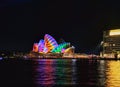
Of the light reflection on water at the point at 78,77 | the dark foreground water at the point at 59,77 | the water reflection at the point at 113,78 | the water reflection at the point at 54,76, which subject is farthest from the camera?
the water reflection at the point at 54,76

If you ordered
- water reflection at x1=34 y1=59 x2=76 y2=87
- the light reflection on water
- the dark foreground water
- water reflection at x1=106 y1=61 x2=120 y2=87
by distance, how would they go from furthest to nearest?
water reflection at x1=34 y1=59 x2=76 y2=87
the light reflection on water
the dark foreground water
water reflection at x1=106 y1=61 x2=120 y2=87

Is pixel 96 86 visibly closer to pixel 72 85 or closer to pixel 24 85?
pixel 72 85

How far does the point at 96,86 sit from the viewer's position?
3397 cm

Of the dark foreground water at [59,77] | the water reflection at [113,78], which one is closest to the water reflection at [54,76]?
the dark foreground water at [59,77]

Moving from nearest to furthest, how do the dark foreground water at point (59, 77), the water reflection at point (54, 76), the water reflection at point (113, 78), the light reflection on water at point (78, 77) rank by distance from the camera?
1. the water reflection at point (113, 78)
2. the dark foreground water at point (59, 77)
3. the light reflection on water at point (78, 77)
4. the water reflection at point (54, 76)

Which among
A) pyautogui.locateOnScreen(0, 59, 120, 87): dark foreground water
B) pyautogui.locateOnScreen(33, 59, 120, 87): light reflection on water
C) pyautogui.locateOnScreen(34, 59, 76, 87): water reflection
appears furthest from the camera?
pyautogui.locateOnScreen(34, 59, 76, 87): water reflection

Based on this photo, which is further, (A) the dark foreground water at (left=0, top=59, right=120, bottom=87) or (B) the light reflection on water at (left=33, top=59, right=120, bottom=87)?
(B) the light reflection on water at (left=33, top=59, right=120, bottom=87)

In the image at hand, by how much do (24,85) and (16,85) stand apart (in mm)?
716

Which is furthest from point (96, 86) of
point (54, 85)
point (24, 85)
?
point (24, 85)

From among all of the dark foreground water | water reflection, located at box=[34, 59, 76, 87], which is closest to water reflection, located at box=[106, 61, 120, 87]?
the dark foreground water

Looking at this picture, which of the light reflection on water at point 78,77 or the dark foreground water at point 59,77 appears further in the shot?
the light reflection on water at point 78,77

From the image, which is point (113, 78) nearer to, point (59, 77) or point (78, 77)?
point (78, 77)

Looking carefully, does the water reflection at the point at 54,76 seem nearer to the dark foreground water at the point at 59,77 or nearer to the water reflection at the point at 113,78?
the dark foreground water at the point at 59,77

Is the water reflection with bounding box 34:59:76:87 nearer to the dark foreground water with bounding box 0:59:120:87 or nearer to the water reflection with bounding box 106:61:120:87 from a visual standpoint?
the dark foreground water with bounding box 0:59:120:87
